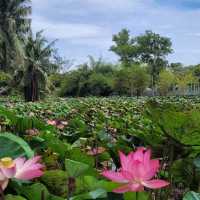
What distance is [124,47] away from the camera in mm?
55625

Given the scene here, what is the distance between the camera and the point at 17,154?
93cm

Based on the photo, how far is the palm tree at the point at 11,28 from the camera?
118 ft

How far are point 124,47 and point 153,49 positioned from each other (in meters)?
3.98

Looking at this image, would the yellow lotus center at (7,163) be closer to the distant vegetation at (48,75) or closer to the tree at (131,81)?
the distant vegetation at (48,75)

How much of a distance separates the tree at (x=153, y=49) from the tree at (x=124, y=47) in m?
0.88

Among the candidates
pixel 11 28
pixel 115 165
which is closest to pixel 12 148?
pixel 115 165

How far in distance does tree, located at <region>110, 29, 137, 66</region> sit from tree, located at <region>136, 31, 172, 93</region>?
0.88 meters

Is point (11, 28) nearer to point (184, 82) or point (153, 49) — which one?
point (184, 82)

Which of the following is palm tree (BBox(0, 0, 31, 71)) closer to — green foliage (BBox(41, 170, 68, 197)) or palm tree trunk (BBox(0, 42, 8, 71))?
palm tree trunk (BBox(0, 42, 8, 71))

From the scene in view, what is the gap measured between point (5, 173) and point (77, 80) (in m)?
39.4

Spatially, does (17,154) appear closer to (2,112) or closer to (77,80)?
(2,112)

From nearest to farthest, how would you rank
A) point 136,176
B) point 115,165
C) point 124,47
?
point 136,176 < point 115,165 < point 124,47

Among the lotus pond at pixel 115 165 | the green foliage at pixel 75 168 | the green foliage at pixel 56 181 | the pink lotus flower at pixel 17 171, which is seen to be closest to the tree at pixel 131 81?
the lotus pond at pixel 115 165

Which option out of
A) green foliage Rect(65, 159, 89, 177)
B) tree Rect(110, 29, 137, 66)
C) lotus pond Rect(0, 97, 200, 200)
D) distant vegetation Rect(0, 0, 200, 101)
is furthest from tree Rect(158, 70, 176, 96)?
green foliage Rect(65, 159, 89, 177)
